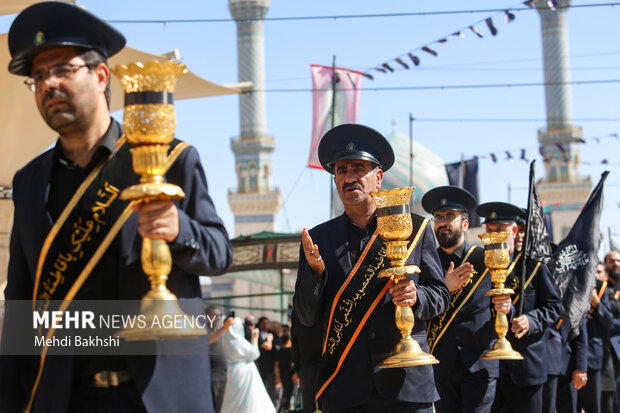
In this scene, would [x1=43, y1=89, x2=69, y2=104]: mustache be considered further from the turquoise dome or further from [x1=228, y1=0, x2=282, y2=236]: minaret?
Answer: [x1=228, y1=0, x2=282, y2=236]: minaret

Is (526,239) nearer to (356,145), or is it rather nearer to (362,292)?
(356,145)

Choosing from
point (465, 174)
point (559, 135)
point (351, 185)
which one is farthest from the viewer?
point (559, 135)

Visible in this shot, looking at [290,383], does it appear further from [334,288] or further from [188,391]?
[188,391]

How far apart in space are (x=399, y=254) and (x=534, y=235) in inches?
147

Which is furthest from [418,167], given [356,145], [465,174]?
[356,145]

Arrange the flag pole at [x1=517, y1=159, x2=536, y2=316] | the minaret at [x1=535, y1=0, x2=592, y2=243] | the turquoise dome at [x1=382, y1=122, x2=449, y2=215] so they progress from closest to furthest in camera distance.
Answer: the flag pole at [x1=517, y1=159, x2=536, y2=316]
the turquoise dome at [x1=382, y1=122, x2=449, y2=215]
the minaret at [x1=535, y1=0, x2=592, y2=243]

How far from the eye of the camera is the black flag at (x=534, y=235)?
802 centimetres

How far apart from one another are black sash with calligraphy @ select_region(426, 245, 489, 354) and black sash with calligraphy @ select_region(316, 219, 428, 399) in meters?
1.78

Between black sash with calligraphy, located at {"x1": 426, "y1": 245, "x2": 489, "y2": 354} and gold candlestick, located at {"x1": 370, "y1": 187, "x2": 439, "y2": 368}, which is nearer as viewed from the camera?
gold candlestick, located at {"x1": 370, "y1": 187, "x2": 439, "y2": 368}

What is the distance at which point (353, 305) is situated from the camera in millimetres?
5234

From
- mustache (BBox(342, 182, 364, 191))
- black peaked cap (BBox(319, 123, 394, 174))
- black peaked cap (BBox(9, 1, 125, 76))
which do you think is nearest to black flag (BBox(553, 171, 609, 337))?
black peaked cap (BBox(319, 123, 394, 174))

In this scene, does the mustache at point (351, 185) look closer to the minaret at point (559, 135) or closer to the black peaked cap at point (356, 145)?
the black peaked cap at point (356, 145)

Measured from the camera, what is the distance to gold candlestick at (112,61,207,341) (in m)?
2.79

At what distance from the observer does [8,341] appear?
333cm
